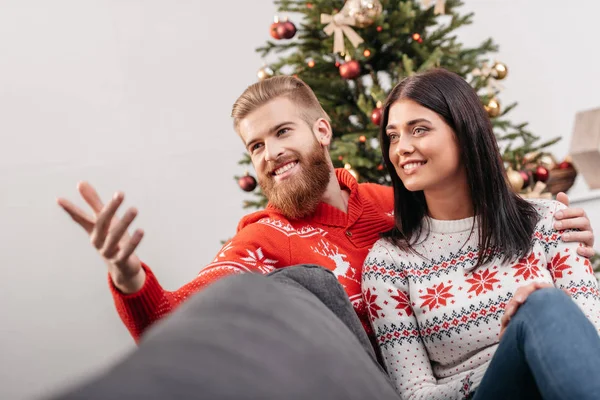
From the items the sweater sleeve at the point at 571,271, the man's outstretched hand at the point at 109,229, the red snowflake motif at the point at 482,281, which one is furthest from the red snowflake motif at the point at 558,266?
the man's outstretched hand at the point at 109,229

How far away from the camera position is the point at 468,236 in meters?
1.35

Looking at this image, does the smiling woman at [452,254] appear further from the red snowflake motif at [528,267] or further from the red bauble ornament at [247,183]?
the red bauble ornament at [247,183]

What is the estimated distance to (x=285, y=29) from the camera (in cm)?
239

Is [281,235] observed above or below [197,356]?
below

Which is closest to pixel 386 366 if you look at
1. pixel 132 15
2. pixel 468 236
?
pixel 468 236

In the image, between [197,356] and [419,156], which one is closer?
[197,356]

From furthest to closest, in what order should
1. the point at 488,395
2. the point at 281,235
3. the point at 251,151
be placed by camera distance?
1. the point at 251,151
2. the point at 281,235
3. the point at 488,395

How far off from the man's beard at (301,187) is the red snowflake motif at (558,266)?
58 centimetres

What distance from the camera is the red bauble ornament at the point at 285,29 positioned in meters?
2.38

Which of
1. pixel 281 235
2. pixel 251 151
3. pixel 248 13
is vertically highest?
pixel 248 13

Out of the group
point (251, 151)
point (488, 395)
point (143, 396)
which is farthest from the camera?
point (251, 151)

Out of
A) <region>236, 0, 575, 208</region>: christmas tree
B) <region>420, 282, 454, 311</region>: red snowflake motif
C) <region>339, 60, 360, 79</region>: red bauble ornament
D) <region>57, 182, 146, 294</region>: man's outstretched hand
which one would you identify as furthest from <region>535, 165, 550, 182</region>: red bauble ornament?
<region>57, 182, 146, 294</region>: man's outstretched hand

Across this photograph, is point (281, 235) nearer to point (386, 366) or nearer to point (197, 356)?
point (386, 366)

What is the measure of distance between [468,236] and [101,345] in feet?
8.29
